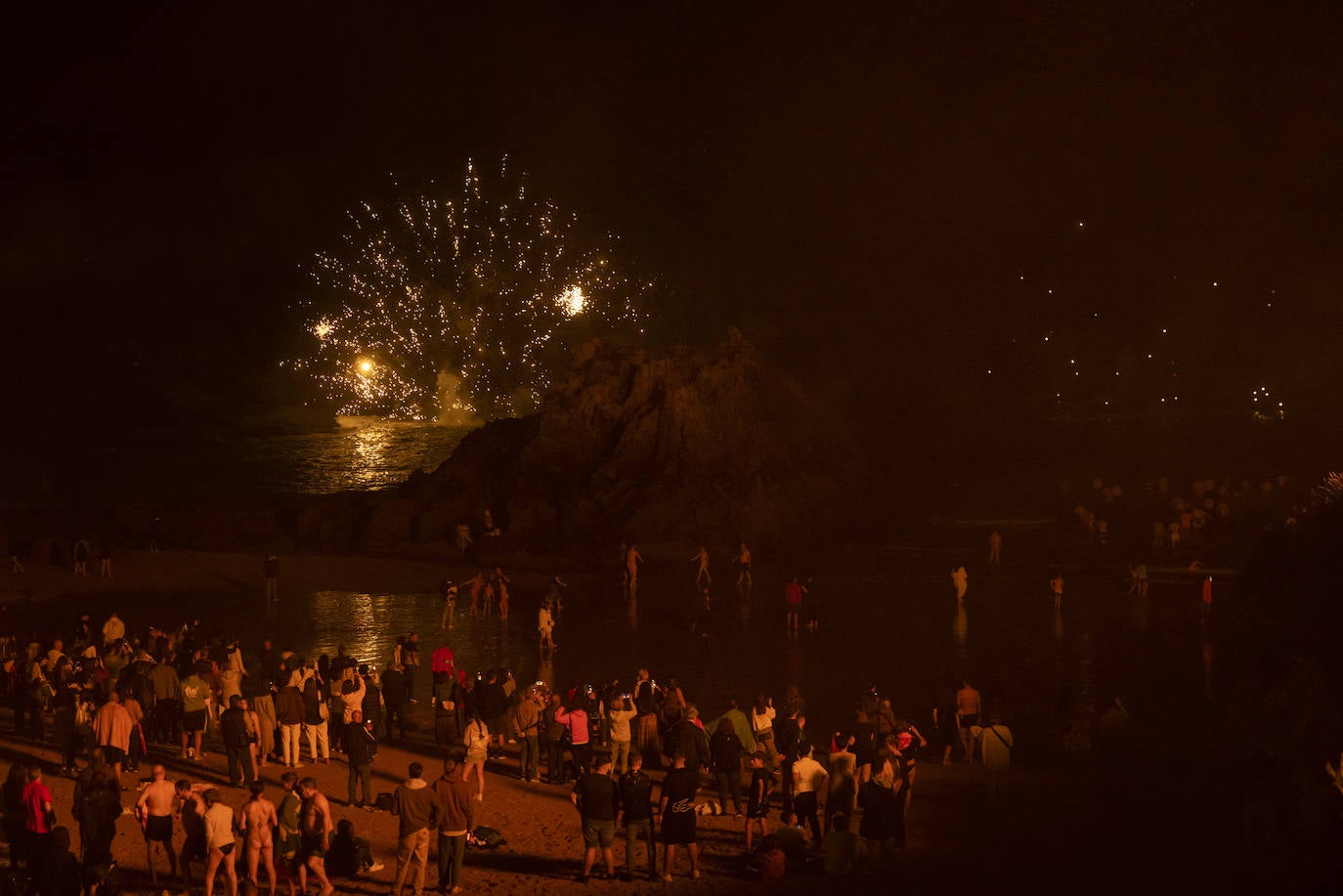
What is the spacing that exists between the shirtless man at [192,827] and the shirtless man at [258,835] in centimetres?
40

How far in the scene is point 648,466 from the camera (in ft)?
120

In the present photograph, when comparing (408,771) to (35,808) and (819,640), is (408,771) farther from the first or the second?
(819,640)

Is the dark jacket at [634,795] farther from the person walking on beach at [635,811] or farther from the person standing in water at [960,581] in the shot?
the person standing in water at [960,581]

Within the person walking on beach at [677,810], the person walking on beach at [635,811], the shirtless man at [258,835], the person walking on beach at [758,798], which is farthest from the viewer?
the person walking on beach at [758,798]

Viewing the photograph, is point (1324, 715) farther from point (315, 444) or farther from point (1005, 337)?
point (1005, 337)

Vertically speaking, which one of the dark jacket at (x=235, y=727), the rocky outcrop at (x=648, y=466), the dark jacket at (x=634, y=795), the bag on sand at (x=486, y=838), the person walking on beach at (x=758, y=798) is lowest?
the bag on sand at (x=486, y=838)

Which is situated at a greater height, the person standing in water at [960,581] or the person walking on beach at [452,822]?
the person standing in water at [960,581]

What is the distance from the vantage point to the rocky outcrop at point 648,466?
3497 cm

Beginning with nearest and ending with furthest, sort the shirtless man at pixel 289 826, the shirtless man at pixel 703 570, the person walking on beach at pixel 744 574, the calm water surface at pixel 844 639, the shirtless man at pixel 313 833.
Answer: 1. the shirtless man at pixel 313 833
2. the shirtless man at pixel 289 826
3. the calm water surface at pixel 844 639
4. the shirtless man at pixel 703 570
5. the person walking on beach at pixel 744 574

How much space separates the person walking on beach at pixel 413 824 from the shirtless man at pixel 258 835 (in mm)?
1030

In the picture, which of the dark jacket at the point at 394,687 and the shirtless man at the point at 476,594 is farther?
the shirtless man at the point at 476,594

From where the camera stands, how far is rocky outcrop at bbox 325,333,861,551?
3497 centimetres

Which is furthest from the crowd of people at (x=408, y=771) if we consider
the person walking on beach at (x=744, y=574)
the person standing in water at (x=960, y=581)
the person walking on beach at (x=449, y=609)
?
the person walking on beach at (x=744, y=574)

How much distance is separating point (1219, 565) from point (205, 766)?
2649 centimetres
